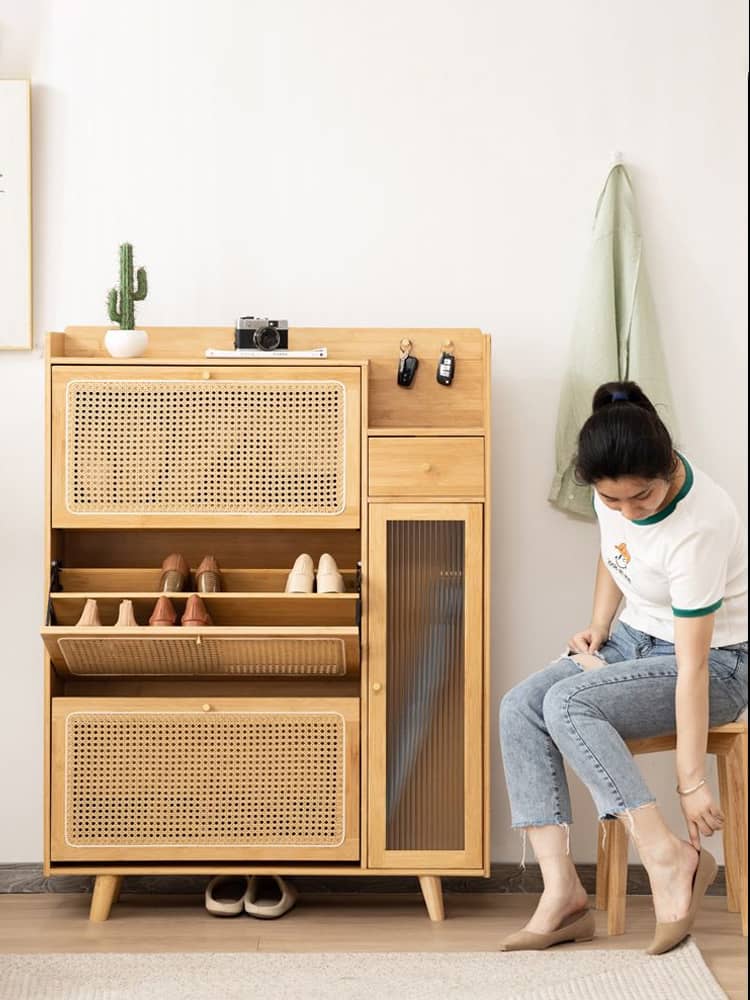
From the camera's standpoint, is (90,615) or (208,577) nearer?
(90,615)

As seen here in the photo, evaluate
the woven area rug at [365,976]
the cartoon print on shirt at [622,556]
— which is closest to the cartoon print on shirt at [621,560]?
the cartoon print on shirt at [622,556]

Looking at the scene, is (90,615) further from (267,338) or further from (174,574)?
(267,338)

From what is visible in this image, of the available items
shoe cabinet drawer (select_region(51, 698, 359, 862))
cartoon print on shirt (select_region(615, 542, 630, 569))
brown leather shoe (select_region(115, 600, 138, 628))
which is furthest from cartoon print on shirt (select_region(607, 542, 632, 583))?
brown leather shoe (select_region(115, 600, 138, 628))

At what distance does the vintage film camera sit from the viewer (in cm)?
288

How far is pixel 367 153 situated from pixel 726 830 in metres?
1.91

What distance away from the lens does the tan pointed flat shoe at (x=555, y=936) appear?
8.34ft

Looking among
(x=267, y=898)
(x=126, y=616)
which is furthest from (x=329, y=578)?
(x=267, y=898)

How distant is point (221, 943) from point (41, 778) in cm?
76

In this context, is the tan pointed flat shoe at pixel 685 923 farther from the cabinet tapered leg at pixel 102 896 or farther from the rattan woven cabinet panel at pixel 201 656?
the cabinet tapered leg at pixel 102 896

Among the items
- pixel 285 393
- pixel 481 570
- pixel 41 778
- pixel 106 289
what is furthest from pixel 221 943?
pixel 106 289

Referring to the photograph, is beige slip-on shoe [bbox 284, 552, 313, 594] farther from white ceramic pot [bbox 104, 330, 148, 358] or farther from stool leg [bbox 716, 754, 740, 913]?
stool leg [bbox 716, 754, 740, 913]

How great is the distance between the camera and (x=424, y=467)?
110 inches

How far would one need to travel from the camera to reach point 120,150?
3.12 meters

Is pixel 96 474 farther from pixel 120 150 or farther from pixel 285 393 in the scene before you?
pixel 120 150
